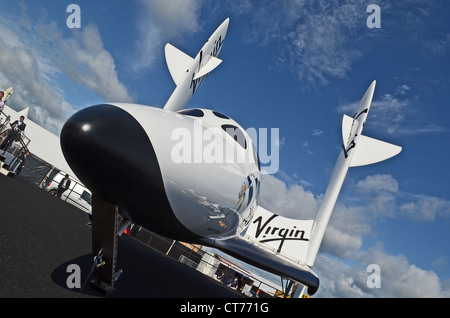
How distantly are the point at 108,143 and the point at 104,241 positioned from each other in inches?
64.6

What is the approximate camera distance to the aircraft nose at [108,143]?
93.4 inches

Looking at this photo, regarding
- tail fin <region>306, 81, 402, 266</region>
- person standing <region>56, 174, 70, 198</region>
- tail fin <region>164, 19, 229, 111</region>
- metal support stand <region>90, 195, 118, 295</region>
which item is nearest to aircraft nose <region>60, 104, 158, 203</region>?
metal support stand <region>90, 195, 118, 295</region>

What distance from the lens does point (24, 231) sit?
17.6ft

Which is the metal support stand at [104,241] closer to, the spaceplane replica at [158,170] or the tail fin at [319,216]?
the spaceplane replica at [158,170]

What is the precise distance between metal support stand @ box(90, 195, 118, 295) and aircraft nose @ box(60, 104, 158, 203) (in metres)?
0.74

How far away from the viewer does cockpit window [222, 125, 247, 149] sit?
4.05 metres

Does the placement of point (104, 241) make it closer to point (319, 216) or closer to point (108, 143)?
point (108, 143)

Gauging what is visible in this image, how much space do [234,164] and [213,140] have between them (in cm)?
43

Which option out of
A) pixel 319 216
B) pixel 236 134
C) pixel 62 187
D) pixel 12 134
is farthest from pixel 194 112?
pixel 62 187

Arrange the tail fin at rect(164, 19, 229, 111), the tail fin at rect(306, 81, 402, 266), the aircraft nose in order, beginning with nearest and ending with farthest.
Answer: the aircraft nose < the tail fin at rect(164, 19, 229, 111) < the tail fin at rect(306, 81, 402, 266)

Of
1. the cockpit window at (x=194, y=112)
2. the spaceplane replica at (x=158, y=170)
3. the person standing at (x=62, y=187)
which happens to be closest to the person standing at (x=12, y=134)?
the person standing at (x=62, y=187)

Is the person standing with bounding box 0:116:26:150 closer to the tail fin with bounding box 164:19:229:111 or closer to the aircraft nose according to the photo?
the tail fin with bounding box 164:19:229:111

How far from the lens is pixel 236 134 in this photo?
13.7ft

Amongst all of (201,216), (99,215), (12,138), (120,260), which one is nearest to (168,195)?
(201,216)
